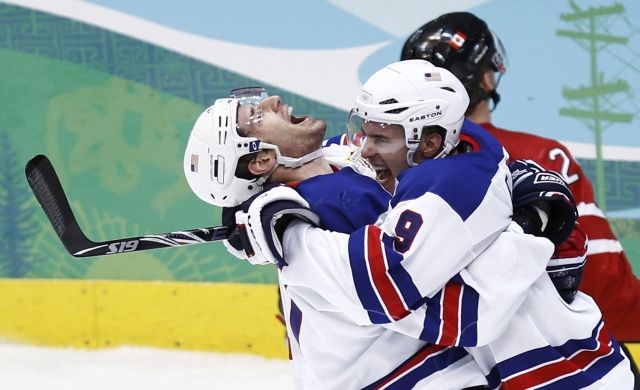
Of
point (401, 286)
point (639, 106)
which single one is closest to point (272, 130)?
point (401, 286)

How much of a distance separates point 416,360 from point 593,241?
872mm

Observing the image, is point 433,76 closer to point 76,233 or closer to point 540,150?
point 76,233

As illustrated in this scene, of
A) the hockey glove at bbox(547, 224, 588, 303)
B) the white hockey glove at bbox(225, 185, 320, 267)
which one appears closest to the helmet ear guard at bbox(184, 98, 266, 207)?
the white hockey glove at bbox(225, 185, 320, 267)

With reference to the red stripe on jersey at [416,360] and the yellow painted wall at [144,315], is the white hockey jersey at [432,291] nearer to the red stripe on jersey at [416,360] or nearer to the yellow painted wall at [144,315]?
the red stripe on jersey at [416,360]

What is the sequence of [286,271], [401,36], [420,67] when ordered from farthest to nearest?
[401,36], [420,67], [286,271]

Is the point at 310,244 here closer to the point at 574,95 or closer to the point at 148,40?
the point at 574,95

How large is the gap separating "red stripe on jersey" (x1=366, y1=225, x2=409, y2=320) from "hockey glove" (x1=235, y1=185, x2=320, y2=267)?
0.37 feet

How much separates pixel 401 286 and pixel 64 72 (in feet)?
9.66

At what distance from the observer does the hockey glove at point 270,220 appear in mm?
1562

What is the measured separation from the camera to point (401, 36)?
3.80m

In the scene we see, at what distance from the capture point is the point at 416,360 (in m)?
1.67

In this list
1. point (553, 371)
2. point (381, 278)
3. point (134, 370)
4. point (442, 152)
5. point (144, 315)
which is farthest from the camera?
point (144, 315)

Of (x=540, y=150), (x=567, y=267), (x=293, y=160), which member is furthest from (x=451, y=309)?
(x=540, y=150)

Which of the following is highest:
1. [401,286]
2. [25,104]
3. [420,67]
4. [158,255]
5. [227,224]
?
[420,67]
